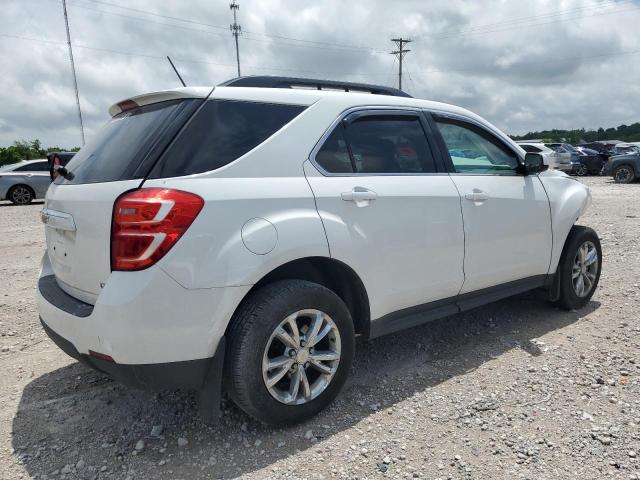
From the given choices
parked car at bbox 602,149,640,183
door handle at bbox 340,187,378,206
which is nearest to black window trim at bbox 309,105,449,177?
door handle at bbox 340,187,378,206

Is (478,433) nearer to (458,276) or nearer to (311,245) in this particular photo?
(458,276)

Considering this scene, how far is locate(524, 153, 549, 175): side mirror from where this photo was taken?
3.84m

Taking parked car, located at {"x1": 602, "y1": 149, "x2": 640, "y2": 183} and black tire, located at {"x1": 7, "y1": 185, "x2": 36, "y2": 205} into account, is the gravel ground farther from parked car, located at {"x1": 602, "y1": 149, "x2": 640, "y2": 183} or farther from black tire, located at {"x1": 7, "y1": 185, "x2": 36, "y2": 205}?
parked car, located at {"x1": 602, "y1": 149, "x2": 640, "y2": 183}

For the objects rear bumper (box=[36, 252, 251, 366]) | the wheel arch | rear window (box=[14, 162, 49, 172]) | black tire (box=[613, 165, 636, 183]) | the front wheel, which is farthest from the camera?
the front wheel

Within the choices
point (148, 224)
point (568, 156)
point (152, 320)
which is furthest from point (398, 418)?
point (568, 156)

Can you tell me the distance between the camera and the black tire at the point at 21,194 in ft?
50.1

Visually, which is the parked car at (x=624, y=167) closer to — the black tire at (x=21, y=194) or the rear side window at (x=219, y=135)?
the rear side window at (x=219, y=135)

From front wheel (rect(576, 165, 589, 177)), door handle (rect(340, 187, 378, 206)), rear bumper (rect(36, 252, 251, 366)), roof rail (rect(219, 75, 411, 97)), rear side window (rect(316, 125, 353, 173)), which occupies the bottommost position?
front wheel (rect(576, 165, 589, 177))

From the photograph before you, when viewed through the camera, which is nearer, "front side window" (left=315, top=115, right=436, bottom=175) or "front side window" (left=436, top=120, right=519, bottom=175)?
"front side window" (left=315, top=115, right=436, bottom=175)

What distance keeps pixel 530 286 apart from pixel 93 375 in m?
3.33

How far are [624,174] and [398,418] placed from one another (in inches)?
802

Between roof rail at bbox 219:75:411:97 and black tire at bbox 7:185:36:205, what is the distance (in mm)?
15247

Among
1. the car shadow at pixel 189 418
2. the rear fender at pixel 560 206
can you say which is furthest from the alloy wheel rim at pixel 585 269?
the car shadow at pixel 189 418

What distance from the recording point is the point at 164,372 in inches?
88.8
